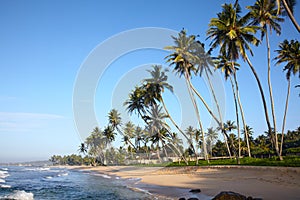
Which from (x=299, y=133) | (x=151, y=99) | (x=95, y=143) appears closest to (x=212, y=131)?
(x=299, y=133)

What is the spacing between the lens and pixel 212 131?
9144 centimetres

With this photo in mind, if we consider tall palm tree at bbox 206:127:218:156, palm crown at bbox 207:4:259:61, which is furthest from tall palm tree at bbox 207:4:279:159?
tall palm tree at bbox 206:127:218:156

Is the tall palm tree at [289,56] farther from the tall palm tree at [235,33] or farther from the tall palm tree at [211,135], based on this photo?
the tall palm tree at [211,135]

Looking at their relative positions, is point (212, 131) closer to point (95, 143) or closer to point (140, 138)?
point (140, 138)

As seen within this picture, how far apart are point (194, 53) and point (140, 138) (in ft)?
139

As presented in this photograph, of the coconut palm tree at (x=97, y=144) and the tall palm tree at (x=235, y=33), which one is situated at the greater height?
the tall palm tree at (x=235, y=33)

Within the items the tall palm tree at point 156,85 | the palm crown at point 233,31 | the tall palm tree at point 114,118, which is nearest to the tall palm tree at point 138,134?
the tall palm tree at point 114,118

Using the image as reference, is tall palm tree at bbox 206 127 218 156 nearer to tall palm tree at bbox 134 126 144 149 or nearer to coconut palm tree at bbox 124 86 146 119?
tall palm tree at bbox 134 126 144 149

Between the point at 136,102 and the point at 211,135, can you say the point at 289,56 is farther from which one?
the point at 211,135

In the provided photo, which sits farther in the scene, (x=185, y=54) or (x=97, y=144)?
(x=97, y=144)

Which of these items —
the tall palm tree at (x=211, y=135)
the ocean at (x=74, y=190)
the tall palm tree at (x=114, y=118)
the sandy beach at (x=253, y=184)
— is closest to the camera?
the sandy beach at (x=253, y=184)

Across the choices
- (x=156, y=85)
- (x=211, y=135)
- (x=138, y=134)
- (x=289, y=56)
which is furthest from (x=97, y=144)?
(x=289, y=56)

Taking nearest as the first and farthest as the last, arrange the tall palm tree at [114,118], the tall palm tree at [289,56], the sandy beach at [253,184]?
the sandy beach at [253,184] → the tall palm tree at [289,56] → the tall palm tree at [114,118]

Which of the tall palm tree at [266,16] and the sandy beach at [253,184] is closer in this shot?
Result: the sandy beach at [253,184]
